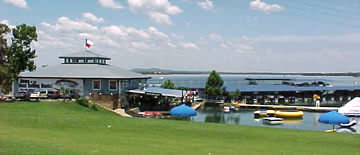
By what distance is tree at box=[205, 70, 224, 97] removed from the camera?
5825 centimetres

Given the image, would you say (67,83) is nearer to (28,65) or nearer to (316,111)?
(28,65)

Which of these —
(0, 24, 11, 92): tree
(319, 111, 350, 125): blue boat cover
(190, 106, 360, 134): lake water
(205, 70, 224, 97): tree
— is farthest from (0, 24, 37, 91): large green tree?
(205, 70, 224, 97): tree

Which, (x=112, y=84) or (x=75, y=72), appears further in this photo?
(x=75, y=72)

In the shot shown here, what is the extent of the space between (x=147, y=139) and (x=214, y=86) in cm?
4548

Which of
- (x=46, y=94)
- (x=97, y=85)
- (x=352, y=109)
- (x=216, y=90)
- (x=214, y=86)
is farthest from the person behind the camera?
(x=214, y=86)

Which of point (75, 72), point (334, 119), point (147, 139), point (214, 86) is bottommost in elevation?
point (334, 119)

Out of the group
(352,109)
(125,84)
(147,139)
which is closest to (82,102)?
A: (125,84)

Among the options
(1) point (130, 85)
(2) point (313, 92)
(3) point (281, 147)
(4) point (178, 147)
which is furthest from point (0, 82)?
(2) point (313, 92)

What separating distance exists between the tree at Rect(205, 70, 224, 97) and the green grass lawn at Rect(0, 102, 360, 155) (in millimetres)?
38635

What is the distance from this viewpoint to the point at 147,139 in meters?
14.0

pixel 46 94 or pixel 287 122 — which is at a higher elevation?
pixel 46 94

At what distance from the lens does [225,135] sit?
1647 centimetres

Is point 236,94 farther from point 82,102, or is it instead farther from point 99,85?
point 82,102

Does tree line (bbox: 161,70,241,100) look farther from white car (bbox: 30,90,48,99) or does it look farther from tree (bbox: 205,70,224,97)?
white car (bbox: 30,90,48,99)
